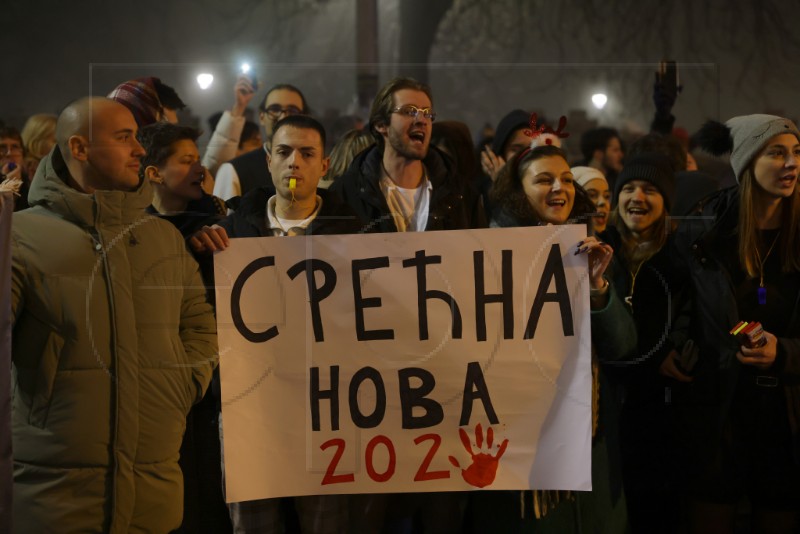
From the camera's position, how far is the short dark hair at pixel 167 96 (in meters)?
2.96

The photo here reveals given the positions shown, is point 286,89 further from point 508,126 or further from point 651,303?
point 651,303

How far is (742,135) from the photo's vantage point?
2.98 metres

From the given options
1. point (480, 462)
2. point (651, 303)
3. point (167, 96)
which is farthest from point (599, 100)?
point (167, 96)

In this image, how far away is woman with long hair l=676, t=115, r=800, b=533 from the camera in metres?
2.88

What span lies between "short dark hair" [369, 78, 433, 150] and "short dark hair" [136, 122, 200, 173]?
23.5 inches

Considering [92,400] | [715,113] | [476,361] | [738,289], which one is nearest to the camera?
[92,400]

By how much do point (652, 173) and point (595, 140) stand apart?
0.74 feet

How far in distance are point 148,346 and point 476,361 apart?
3.05 ft

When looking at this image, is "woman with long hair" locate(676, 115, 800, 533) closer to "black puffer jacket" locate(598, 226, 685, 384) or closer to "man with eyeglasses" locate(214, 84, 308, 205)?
"black puffer jacket" locate(598, 226, 685, 384)

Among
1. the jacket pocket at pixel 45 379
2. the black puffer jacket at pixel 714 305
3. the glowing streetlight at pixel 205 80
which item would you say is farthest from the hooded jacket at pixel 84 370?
the black puffer jacket at pixel 714 305

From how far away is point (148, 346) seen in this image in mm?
2596

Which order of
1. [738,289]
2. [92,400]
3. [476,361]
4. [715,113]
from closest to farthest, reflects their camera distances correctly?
1. [92,400]
2. [476,361]
3. [738,289]
4. [715,113]

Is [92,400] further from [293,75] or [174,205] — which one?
[293,75]

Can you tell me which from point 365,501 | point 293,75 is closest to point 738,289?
point 365,501
